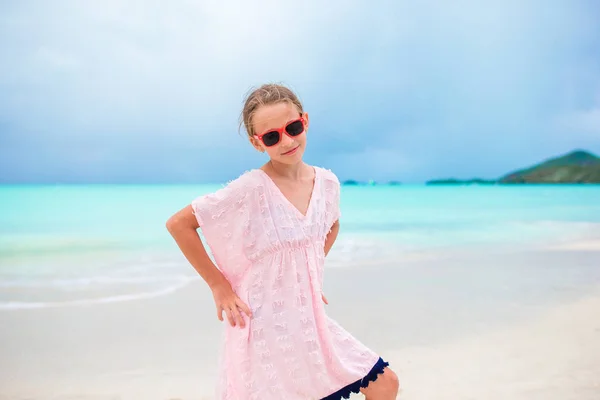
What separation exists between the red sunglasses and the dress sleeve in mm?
158

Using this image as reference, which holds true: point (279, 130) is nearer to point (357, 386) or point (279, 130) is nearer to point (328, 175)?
point (328, 175)

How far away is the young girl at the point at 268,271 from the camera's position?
6.78ft

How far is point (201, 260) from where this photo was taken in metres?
2.06

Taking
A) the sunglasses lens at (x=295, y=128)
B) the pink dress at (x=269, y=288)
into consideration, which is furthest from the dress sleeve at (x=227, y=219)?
the sunglasses lens at (x=295, y=128)

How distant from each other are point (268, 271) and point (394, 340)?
112 inches

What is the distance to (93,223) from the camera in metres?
18.6

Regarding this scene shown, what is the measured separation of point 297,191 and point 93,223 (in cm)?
1775

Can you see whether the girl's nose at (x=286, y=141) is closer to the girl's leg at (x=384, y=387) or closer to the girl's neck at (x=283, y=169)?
the girl's neck at (x=283, y=169)

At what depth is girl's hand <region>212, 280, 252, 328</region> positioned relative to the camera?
205 cm

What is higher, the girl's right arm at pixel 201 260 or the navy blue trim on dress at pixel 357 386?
the girl's right arm at pixel 201 260

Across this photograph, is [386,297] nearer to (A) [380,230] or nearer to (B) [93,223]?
(A) [380,230]

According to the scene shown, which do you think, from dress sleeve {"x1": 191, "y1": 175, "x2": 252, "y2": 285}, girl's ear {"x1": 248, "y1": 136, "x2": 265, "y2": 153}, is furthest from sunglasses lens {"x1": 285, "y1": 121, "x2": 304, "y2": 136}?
dress sleeve {"x1": 191, "y1": 175, "x2": 252, "y2": 285}

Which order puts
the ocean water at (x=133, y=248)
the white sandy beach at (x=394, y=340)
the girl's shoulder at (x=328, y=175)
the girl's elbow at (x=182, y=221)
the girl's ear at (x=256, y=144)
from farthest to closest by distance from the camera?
the ocean water at (x=133, y=248)
the white sandy beach at (x=394, y=340)
the girl's shoulder at (x=328, y=175)
the girl's ear at (x=256, y=144)
the girl's elbow at (x=182, y=221)

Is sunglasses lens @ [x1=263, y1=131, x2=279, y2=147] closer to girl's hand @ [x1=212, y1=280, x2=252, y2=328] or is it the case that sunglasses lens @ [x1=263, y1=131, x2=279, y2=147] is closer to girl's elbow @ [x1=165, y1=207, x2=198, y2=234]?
girl's elbow @ [x1=165, y1=207, x2=198, y2=234]
